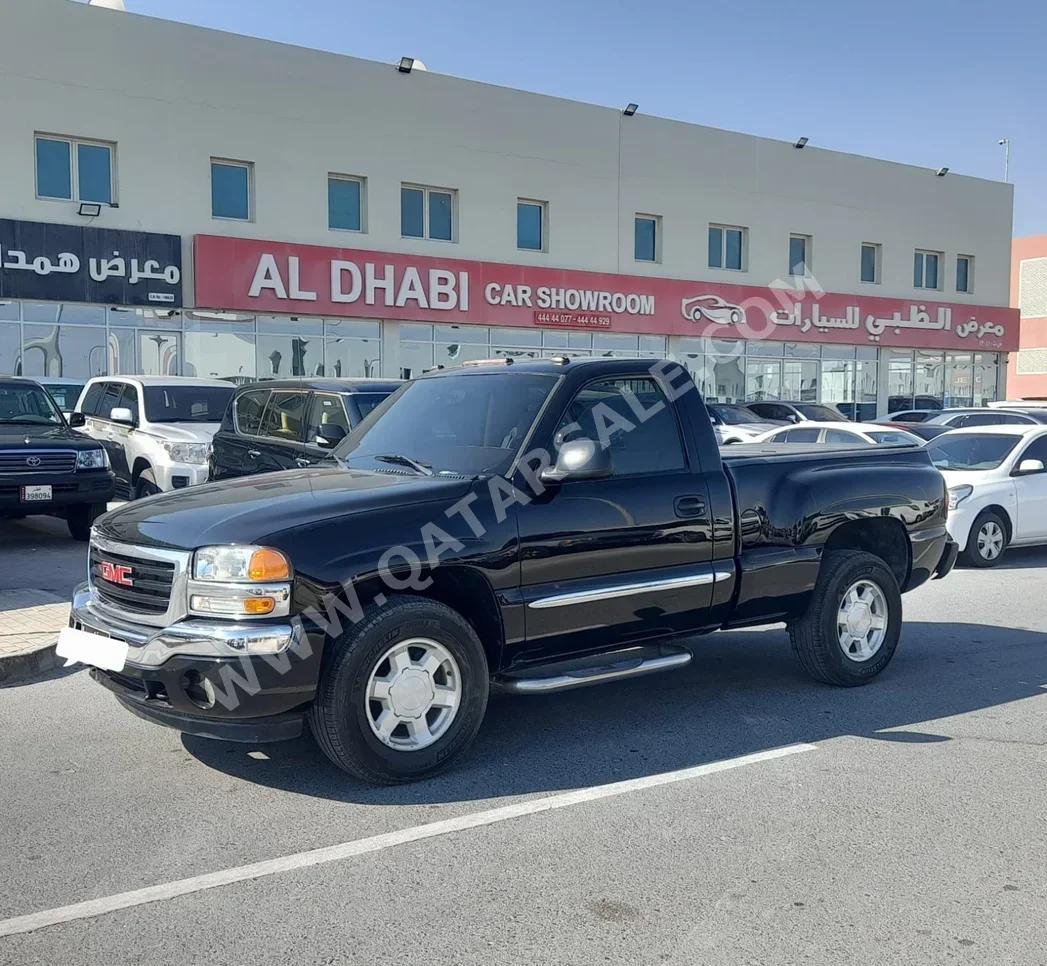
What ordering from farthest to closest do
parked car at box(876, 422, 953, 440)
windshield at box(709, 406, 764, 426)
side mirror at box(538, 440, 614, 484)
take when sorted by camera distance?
windshield at box(709, 406, 764, 426)
parked car at box(876, 422, 953, 440)
side mirror at box(538, 440, 614, 484)

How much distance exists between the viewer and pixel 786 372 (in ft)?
105

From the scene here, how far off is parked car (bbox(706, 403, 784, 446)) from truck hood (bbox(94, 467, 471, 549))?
1348cm

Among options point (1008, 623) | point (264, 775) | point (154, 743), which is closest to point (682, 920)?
point (264, 775)

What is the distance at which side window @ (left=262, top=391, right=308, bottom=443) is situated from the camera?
1034cm

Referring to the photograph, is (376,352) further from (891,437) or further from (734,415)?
(891,437)

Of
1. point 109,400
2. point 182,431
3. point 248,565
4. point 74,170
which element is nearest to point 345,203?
point 74,170

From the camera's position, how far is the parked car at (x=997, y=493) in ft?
37.3

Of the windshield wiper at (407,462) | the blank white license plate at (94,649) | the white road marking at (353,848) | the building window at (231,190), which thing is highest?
the building window at (231,190)

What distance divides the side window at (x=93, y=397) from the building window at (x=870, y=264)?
24.9m

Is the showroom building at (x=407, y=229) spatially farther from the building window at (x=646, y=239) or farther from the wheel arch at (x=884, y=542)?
the wheel arch at (x=884, y=542)

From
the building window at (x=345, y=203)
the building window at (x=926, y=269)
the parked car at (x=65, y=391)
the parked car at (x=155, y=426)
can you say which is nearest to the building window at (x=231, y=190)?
the building window at (x=345, y=203)

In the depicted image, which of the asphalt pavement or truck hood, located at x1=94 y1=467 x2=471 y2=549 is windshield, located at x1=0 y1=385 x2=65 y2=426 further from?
truck hood, located at x1=94 y1=467 x2=471 y2=549

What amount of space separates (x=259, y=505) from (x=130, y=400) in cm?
990

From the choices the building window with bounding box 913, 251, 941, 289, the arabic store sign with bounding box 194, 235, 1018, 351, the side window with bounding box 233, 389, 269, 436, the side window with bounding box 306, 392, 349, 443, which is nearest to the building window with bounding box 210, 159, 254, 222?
the arabic store sign with bounding box 194, 235, 1018, 351
